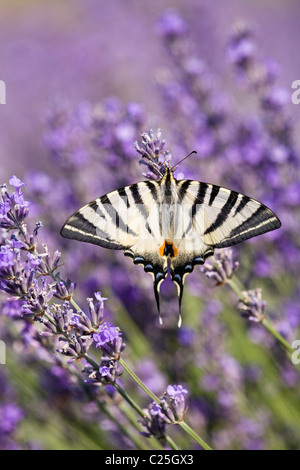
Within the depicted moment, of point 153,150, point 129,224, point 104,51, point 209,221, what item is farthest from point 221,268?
point 104,51

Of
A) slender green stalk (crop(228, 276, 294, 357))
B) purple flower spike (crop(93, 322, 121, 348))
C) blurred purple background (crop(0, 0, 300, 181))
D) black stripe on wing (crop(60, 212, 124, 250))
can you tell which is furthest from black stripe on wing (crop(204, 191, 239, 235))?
blurred purple background (crop(0, 0, 300, 181))

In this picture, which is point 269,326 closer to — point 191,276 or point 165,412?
point 165,412

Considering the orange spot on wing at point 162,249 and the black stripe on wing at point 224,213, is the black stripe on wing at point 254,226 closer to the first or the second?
the black stripe on wing at point 224,213

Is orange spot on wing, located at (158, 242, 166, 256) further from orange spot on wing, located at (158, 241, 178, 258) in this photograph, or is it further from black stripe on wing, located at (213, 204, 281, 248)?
black stripe on wing, located at (213, 204, 281, 248)

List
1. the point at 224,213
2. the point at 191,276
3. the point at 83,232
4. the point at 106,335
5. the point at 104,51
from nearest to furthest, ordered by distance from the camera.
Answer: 1. the point at 106,335
2. the point at 83,232
3. the point at 224,213
4. the point at 191,276
5. the point at 104,51

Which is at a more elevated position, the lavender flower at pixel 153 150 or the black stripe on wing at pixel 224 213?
the lavender flower at pixel 153 150

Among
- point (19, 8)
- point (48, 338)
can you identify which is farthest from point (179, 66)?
point (19, 8)

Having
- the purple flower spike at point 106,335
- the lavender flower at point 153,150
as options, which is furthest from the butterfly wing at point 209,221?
the purple flower spike at point 106,335
